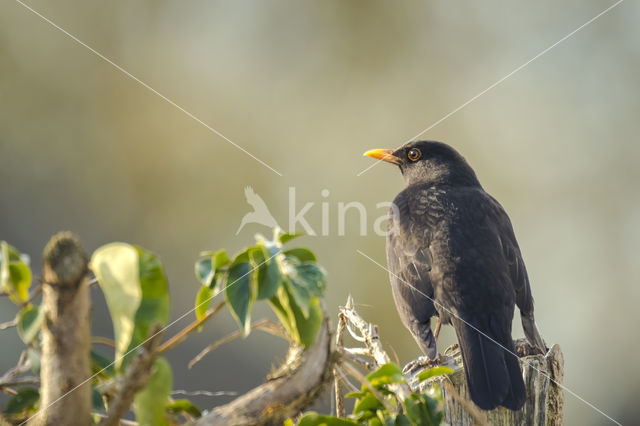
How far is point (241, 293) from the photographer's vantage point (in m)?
1.35

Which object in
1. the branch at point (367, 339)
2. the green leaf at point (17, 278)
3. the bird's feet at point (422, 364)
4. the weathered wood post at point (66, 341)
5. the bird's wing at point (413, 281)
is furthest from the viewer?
the bird's wing at point (413, 281)

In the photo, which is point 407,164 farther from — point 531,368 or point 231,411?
point 231,411

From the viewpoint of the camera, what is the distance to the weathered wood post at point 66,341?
113 cm

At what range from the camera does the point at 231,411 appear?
1.31 m

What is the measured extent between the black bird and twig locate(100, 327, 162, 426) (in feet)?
7.31

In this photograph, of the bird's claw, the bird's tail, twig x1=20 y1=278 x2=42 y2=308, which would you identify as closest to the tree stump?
the bird's tail

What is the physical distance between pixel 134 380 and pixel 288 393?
34 centimetres

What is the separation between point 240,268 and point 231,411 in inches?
11.8

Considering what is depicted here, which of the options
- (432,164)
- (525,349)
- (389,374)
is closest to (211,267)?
(389,374)

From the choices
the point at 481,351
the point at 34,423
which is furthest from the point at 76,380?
the point at 481,351

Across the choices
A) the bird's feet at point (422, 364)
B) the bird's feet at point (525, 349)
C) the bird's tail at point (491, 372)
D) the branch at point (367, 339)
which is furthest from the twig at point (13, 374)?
the bird's feet at point (525, 349)

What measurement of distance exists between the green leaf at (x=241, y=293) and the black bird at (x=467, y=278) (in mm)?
2029

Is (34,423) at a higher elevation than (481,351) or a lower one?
lower

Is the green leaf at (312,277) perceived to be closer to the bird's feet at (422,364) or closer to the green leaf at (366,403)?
the green leaf at (366,403)
